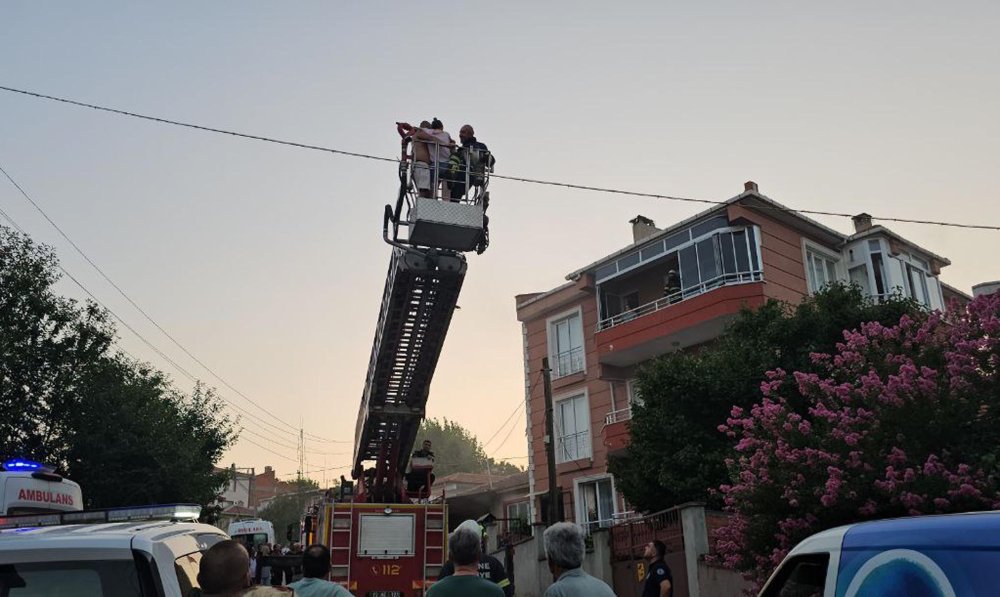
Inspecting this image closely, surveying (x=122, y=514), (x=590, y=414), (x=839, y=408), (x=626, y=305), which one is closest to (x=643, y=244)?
(x=626, y=305)

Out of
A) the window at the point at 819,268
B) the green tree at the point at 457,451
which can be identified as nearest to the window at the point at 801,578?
the window at the point at 819,268

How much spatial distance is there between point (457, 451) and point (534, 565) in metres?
94.7

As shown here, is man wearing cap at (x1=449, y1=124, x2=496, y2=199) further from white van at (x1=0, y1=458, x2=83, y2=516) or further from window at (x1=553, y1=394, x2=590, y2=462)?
window at (x1=553, y1=394, x2=590, y2=462)

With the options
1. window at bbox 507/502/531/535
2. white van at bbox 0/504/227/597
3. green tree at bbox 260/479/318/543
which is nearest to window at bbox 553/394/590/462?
window at bbox 507/502/531/535

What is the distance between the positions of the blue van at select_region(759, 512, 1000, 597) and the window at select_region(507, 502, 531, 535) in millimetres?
20121

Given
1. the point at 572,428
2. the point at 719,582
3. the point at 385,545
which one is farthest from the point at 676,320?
the point at 385,545

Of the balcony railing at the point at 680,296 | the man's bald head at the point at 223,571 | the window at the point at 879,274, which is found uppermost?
the window at the point at 879,274

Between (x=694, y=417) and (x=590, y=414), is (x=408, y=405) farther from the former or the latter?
(x=590, y=414)

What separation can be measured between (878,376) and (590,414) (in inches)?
653

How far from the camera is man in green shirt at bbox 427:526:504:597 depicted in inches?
163

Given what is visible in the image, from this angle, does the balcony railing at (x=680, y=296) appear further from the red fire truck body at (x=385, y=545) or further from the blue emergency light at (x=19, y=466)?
the blue emergency light at (x=19, y=466)

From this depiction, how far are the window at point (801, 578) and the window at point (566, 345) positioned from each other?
2252 centimetres

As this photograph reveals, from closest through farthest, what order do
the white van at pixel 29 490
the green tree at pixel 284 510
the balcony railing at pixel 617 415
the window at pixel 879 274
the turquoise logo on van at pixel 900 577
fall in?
the turquoise logo on van at pixel 900 577
the white van at pixel 29 490
the window at pixel 879 274
the balcony railing at pixel 617 415
the green tree at pixel 284 510

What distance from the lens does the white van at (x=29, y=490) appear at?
9.42m
